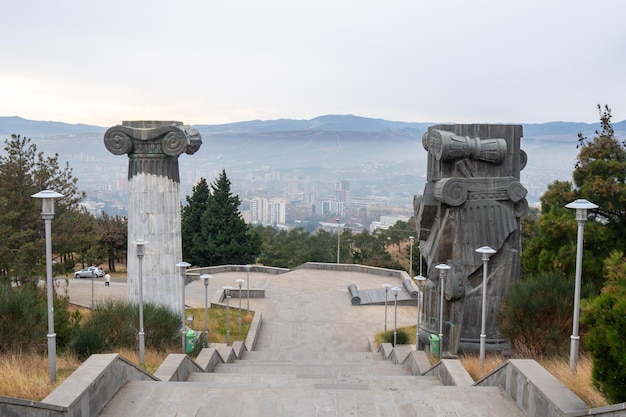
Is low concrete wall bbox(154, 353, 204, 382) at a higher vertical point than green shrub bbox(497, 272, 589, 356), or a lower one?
lower

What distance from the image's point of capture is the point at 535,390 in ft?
17.5

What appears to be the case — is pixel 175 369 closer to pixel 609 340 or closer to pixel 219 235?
pixel 609 340

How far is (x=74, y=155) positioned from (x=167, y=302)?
146145 millimetres

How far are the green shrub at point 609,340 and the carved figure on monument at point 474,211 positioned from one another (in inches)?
251

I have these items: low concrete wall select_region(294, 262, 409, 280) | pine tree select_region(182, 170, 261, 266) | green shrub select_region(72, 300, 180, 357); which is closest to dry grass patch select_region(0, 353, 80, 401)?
green shrub select_region(72, 300, 180, 357)

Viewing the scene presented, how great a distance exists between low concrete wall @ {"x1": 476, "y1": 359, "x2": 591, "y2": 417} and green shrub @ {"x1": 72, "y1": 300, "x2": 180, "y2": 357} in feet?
18.3

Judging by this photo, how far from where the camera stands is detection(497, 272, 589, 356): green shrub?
870cm

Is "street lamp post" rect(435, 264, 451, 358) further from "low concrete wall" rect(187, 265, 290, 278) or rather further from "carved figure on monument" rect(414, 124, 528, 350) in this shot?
"low concrete wall" rect(187, 265, 290, 278)

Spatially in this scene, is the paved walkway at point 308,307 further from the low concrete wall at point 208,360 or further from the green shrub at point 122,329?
the low concrete wall at point 208,360

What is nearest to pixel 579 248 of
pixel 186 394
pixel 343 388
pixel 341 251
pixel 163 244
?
pixel 343 388

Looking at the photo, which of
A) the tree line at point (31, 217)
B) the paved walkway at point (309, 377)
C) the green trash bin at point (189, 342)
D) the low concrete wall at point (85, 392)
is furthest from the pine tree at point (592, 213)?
the tree line at point (31, 217)

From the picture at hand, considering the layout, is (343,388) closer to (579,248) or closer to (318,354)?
(579,248)

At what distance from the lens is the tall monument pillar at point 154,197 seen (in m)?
12.3

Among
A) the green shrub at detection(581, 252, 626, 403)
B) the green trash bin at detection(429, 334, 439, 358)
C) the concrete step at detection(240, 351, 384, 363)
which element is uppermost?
the green shrub at detection(581, 252, 626, 403)
